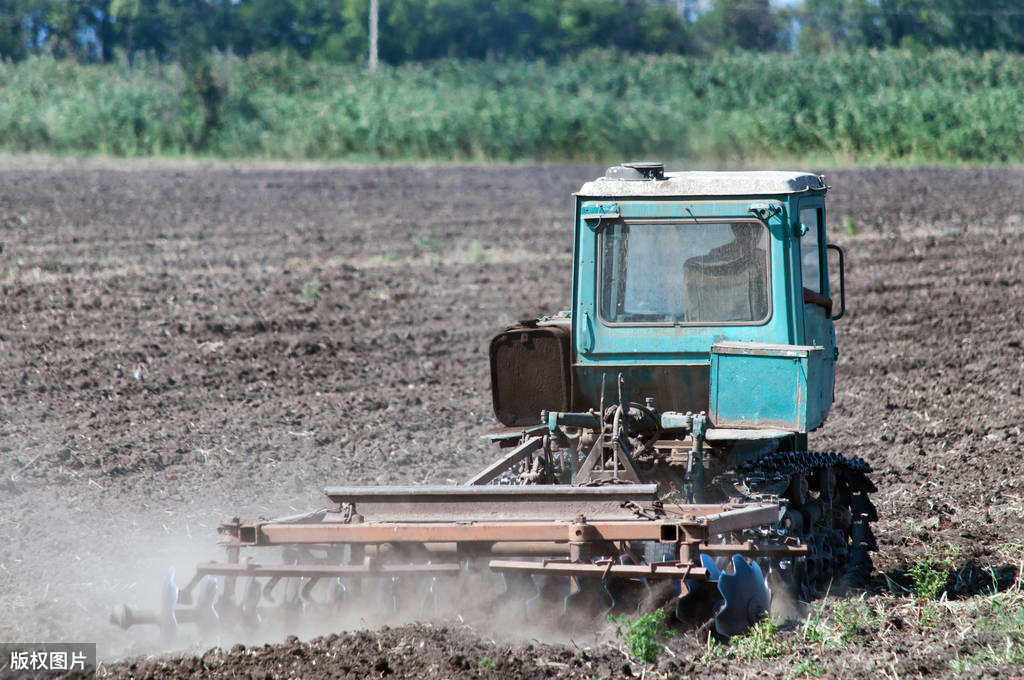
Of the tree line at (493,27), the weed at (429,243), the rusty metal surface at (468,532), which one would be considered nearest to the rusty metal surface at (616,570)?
the rusty metal surface at (468,532)

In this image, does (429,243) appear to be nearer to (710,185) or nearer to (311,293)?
(311,293)

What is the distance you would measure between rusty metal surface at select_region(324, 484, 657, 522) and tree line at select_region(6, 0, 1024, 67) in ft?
143

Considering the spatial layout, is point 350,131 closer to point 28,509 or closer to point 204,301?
point 204,301

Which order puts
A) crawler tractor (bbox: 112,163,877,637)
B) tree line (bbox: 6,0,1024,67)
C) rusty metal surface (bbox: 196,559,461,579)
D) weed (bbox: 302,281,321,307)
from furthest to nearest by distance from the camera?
tree line (bbox: 6,0,1024,67) → weed (bbox: 302,281,321,307) → rusty metal surface (bbox: 196,559,461,579) → crawler tractor (bbox: 112,163,877,637)

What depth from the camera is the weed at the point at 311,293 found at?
1523 cm

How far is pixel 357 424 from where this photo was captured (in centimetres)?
1071

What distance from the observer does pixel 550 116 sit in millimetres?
33719

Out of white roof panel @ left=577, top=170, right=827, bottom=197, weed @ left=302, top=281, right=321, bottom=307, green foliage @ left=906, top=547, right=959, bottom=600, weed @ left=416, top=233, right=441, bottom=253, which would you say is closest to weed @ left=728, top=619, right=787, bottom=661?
green foliage @ left=906, top=547, right=959, bottom=600

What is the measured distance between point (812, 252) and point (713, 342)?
1061 mm

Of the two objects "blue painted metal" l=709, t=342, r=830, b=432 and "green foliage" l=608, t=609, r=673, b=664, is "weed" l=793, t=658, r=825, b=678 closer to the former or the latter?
"green foliage" l=608, t=609, r=673, b=664

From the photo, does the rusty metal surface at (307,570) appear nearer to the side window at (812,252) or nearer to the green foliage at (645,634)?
the green foliage at (645,634)

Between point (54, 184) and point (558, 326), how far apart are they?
19.2m

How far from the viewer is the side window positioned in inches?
289

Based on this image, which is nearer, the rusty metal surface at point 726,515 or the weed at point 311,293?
the rusty metal surface at point 726,515
